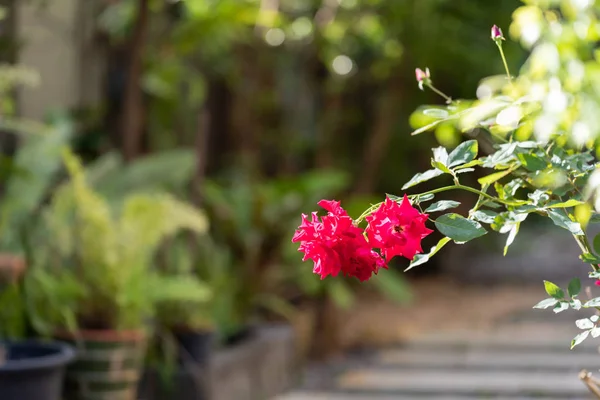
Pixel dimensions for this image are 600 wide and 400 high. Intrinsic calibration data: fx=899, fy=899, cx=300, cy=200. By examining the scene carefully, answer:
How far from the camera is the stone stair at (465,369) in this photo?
430 centimetres

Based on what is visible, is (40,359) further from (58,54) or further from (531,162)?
(58,54)

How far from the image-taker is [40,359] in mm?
2633

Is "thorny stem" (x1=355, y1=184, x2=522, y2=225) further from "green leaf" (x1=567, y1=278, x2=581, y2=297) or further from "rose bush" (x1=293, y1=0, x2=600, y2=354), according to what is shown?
"green leaf" (x1=567, y1=278, x2=581, y2=297)

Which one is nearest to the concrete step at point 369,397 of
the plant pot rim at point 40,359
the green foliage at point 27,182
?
the green foliage at point 27,182

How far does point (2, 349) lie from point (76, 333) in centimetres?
35

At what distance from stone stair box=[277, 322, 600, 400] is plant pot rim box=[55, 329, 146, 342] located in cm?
144

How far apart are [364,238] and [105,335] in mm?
2028

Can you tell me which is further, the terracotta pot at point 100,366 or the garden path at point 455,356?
the garden path at point 455,356

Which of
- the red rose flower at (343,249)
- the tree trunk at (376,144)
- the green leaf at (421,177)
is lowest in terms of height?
the red rose flower at (343,249)

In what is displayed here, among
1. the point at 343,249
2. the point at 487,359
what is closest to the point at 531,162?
the point at 343,249

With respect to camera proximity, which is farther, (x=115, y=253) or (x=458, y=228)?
(x=115, y=253)

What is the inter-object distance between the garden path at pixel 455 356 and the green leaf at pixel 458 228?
3141 mm

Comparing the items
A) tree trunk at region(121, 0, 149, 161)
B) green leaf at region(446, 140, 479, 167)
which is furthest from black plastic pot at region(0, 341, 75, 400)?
green leaf at region(446, 140, 479, 167)

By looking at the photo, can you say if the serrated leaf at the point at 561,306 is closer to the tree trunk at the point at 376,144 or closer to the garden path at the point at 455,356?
the garden path at the point at 455,356
